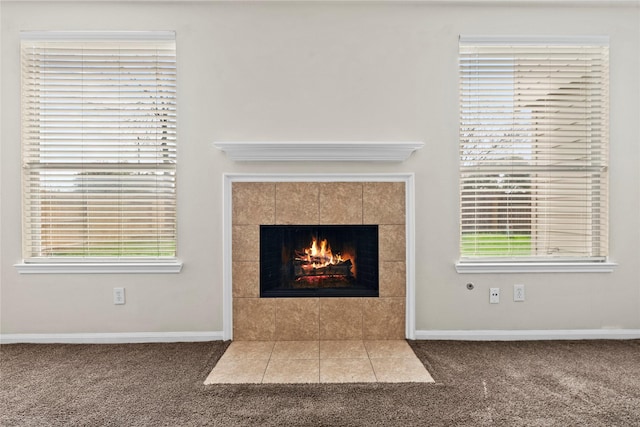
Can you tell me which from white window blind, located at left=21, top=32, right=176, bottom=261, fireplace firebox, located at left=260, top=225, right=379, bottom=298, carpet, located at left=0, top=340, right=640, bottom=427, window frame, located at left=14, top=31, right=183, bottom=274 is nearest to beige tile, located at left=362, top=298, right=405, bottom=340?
fireplace firebox, located at left=260, top=225, right=379, bottom=298

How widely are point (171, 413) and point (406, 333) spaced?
1674mm

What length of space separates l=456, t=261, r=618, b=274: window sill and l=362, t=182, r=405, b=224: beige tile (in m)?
0.60

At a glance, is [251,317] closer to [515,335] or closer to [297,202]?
[297,202]

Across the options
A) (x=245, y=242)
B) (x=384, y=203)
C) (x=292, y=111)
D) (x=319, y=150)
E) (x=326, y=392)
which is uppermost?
(x=292, y=111)

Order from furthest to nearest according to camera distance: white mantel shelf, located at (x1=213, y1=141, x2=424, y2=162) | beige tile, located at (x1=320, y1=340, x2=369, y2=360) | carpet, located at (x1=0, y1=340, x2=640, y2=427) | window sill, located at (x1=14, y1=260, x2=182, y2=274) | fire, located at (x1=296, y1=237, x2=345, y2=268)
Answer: fire, located at (x1=296, y1=237, x2=345, y2=268) → window sill, located at (x1=14, y1=260, x2=182, y2=274) → white mantel shelf, located at (x1=213, y1=141, x2=424, y2=162) → beige tile, located at (x1=320, y1=340, x2=369, y2=360) → carpet, located at (x1=0, y1=340, x2=640, y2=427)

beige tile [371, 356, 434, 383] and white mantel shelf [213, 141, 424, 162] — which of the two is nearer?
beige tile [371, 356, 434, 383]

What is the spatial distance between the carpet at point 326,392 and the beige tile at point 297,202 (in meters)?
1.05

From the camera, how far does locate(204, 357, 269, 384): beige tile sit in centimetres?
213

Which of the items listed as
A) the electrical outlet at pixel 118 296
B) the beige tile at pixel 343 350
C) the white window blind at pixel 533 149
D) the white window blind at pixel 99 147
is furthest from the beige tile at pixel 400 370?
the electrical outlet at pixel 118 296

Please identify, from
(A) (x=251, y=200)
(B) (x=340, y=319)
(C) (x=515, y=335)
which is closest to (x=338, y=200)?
(A) (x=251, y=200)

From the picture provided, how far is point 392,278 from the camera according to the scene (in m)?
2.78

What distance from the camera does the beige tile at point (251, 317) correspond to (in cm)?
275

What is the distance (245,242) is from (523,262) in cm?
210

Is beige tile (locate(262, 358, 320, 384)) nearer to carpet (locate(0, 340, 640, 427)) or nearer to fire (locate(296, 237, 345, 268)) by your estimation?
carpet (locate(0, 340, 640, 427))
